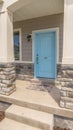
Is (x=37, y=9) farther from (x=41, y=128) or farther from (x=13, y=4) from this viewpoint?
(x=41, y=128)

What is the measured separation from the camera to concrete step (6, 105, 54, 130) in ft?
7.80

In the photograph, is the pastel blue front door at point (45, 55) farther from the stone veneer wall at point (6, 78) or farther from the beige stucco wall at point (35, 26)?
the stone veneer wall at point (6, 78)

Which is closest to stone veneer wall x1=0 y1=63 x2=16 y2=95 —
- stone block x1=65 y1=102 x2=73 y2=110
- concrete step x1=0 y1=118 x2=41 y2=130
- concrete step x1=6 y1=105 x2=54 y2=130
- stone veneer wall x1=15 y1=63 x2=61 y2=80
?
concrete step x1=6 y1=105 x2=54 y2=130

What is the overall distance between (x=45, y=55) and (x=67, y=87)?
8.49 feet

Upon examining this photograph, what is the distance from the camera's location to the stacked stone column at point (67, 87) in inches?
96.9

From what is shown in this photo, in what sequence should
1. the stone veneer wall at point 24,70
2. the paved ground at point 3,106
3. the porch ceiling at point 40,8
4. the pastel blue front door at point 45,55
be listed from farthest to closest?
the stone veneer wall at point 24,70, the pastel blue front door at point 45,55, the porch ceiling at point 40,8, the paved ground at point 3,106

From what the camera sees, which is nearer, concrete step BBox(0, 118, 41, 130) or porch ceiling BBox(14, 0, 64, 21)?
concrete step BBox(0, 118, 41, 130)

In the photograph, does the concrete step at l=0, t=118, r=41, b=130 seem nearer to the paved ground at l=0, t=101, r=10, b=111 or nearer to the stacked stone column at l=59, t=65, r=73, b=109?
the paved ground at l=0, t=101, r=10, b=111

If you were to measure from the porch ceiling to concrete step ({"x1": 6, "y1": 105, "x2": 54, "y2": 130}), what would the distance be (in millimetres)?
2744

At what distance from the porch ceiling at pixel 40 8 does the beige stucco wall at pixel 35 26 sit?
207 mm

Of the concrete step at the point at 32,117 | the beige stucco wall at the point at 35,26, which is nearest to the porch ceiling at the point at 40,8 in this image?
the beige stucco wall at the point at 35,26

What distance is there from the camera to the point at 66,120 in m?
2.50

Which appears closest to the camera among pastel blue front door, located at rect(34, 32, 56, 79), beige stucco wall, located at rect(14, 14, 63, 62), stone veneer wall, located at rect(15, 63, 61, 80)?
beige stucco wall, located at rect(14, 14, 63, 62)

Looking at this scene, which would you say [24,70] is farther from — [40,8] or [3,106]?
[40,8]
